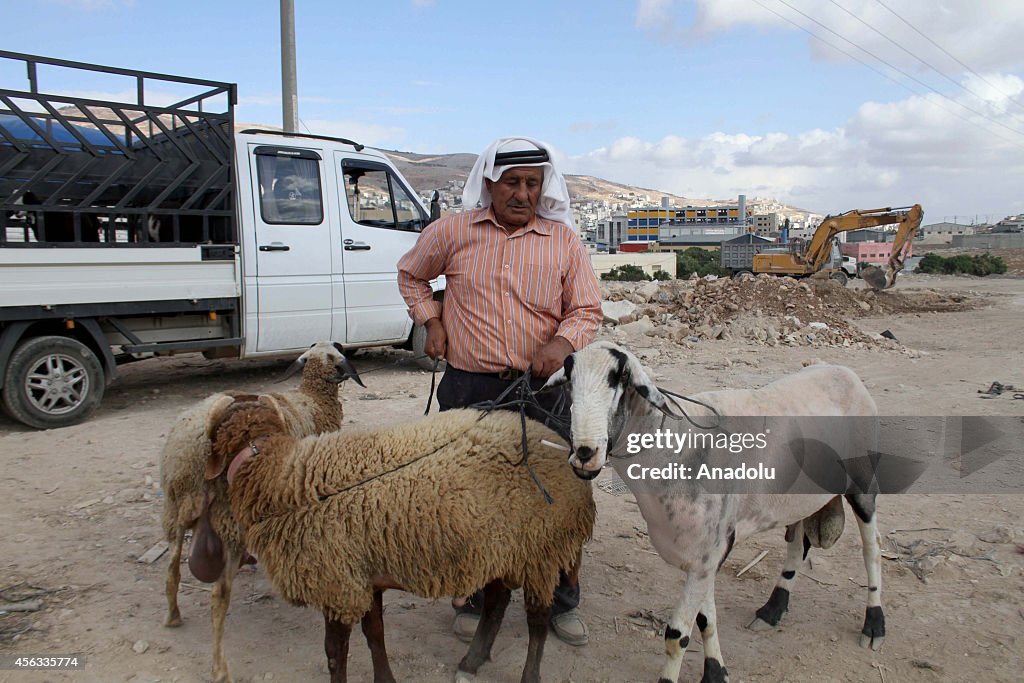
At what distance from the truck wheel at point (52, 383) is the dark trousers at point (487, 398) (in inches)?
194

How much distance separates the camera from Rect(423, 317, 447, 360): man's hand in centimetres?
340

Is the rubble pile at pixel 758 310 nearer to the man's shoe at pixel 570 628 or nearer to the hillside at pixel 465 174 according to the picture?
the man's shoe at pixel 570 628


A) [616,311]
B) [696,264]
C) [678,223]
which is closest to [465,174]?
[678,223]

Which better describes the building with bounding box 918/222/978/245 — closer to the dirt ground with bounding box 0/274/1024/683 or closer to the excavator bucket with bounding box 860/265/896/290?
the excavator bucket with bounding box 860/265/896/290

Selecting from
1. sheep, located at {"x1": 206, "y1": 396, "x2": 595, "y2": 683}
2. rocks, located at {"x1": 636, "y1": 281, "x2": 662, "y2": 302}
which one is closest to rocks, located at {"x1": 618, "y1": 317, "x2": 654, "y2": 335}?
rocks, located at {"x1": 636, "y1": 281, "x2": 662, "y2": 302}

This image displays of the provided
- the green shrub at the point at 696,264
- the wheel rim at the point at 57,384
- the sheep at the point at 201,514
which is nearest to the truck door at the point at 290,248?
the wheel rim at the point at 57,384

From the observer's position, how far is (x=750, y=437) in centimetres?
305

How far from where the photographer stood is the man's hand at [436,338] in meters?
3.40

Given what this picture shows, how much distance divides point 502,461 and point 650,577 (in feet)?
5.51

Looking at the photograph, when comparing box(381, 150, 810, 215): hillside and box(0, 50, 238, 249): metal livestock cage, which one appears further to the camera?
box(381, 150, 810, 215): hillside

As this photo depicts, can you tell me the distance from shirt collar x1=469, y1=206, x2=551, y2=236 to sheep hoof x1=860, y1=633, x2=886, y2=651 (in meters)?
2.46

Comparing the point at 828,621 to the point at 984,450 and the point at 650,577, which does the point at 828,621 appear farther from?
the point at 984,450

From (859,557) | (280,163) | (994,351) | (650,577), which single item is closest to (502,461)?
(650,577)

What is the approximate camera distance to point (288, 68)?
11.7 meters
